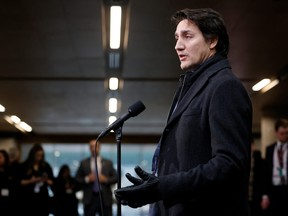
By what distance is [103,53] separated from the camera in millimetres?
8547

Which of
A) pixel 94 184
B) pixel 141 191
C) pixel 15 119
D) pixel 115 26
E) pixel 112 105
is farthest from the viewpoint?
pixel 15 119

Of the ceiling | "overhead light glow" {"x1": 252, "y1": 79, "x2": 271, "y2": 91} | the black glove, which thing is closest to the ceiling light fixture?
the ceiling

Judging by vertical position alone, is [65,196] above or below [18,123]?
below

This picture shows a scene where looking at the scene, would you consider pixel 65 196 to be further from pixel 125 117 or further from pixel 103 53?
pixel 125 117

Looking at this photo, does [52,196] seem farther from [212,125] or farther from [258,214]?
[212,125]

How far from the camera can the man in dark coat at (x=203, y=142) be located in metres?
1.60

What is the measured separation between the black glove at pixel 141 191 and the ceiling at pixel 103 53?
4796mm

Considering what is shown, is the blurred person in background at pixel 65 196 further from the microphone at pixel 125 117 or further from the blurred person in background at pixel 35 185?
the microphone at pixel 125 117

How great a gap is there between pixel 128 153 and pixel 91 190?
50.0 feet

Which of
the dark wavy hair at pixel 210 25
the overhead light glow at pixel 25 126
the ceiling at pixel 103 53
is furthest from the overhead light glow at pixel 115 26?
the overhead light glow at pixel 25 126

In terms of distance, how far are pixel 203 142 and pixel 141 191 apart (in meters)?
0.28

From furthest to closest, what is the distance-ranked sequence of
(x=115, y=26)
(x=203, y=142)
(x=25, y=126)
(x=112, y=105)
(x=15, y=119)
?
(x=25, y=126) → (x=15, y=119) → (x=112, y=105) → (x=115, y=26) → (x=203, y=142)

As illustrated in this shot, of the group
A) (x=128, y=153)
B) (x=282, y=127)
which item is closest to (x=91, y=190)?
(x=282, y=127)

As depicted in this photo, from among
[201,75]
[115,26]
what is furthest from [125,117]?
[115,26]
